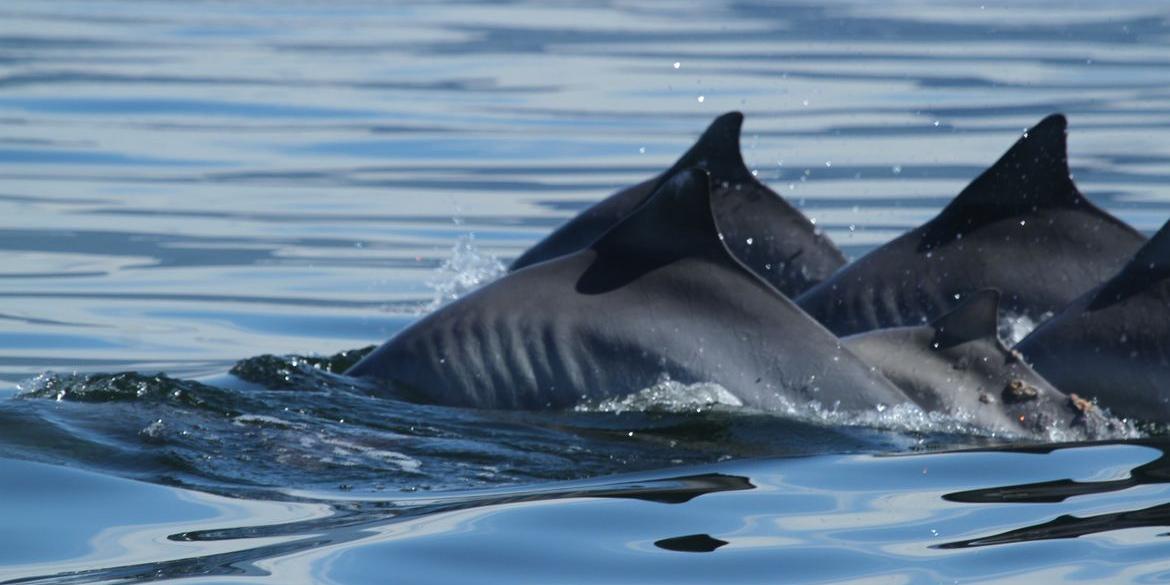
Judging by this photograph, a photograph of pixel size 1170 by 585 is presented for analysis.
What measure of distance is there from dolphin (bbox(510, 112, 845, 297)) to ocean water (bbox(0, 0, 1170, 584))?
1316 millimetres

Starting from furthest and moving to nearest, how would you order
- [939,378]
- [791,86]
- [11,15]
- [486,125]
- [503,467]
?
[11,15], [791,86], [486,125], [939,378], [503,467]

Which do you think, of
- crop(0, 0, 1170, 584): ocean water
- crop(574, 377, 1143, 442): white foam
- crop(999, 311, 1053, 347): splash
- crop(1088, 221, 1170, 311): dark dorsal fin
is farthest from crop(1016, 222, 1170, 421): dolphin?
crop(999, 311, 1053, 347): splash

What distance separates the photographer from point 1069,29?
3638cm

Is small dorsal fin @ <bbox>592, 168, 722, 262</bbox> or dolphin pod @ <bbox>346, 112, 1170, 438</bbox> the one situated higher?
small dorsal fin @ <bbox>592, 168, 722, 262</bbox>

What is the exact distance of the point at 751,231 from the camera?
39.1 ft

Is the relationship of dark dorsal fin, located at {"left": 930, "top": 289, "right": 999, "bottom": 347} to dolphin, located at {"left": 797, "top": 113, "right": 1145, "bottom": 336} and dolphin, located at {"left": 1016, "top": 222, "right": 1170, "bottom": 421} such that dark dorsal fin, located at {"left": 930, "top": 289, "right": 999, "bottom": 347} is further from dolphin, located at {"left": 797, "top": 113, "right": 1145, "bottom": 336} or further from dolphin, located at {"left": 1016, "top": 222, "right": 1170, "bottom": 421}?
dolphin, located at {"left": 797, "top": 113, "right": 1145, "bottom": 336}

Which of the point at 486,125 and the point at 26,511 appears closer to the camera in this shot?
the point at 26,511

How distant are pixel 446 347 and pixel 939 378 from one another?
6.60ft

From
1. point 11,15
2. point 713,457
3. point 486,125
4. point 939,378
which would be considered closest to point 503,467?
point 713,457

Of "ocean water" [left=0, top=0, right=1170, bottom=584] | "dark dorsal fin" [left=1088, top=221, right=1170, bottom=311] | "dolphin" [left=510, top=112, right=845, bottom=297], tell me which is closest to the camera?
"ocean water" [left=0, top=0, right=1170, bottom=584]

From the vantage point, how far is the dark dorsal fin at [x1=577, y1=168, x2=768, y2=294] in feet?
28.0

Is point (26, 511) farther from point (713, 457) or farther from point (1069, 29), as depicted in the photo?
point (1069, 29)

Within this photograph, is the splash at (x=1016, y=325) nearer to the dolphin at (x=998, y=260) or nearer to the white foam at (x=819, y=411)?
the dolphin at (x=998, y=260)

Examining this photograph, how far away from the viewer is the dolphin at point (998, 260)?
10.8 meters
